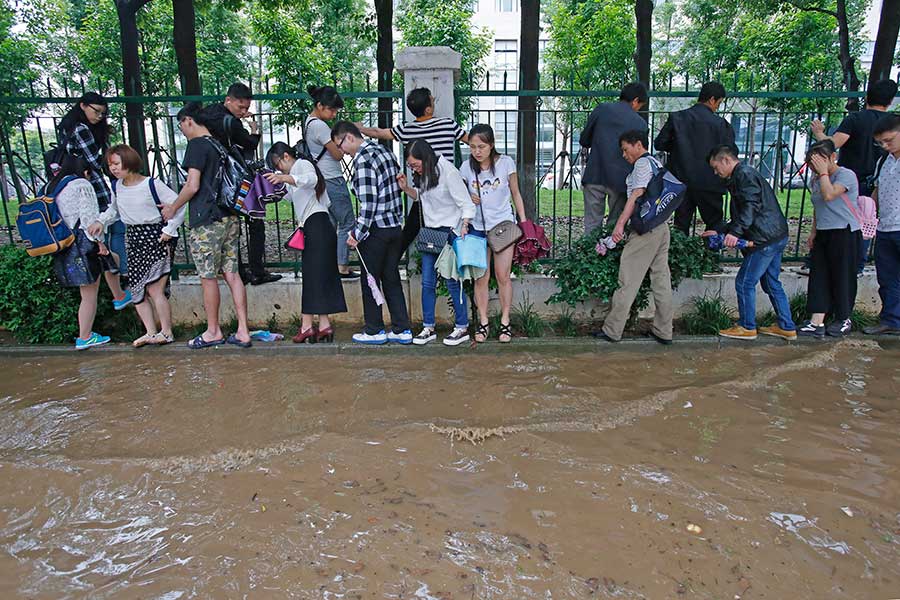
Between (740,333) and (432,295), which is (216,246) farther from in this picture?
(740,333)

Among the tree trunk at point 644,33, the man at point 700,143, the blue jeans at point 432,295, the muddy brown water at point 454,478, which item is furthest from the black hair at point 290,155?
the tree trunk at point 644,33

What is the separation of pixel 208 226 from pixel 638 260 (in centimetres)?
340

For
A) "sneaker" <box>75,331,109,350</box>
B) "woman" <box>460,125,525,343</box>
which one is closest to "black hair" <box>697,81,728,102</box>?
"woman" <box>460,125,525,343</box>

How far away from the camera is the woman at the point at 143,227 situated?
5.23 metres

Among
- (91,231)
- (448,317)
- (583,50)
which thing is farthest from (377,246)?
(583,50)

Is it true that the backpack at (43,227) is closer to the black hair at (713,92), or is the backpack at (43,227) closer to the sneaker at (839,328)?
the black hair at (713,92)

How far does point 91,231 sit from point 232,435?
7.76 feet

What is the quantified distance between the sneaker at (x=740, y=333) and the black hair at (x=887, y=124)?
1.84 meters

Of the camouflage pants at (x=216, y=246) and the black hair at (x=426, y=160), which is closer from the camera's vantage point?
the black hair at (x=426, y=160)

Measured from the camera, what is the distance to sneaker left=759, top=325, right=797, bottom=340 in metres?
5.52

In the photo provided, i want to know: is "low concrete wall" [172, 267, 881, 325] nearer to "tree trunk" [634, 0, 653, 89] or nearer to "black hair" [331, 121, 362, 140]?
"black hair" [331, 121, 362, 140]

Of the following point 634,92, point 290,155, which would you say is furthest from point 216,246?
point 634,92

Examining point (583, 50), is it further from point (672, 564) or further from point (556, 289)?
point (672, 564)

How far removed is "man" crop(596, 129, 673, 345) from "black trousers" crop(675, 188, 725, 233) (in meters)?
0.85
